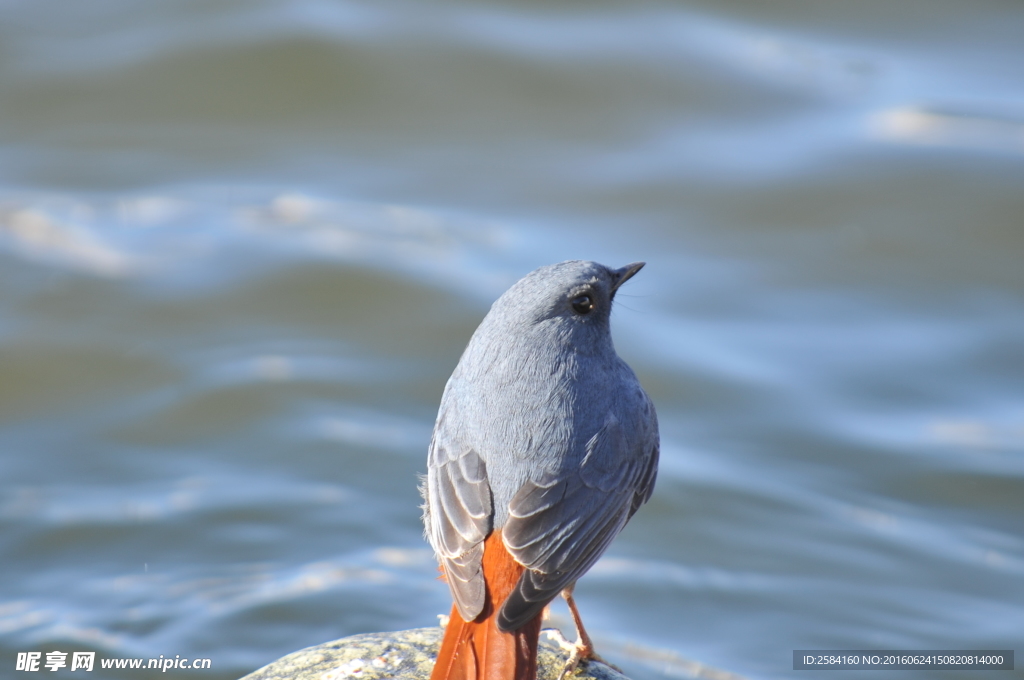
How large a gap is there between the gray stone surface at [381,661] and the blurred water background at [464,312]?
1380 millimetres

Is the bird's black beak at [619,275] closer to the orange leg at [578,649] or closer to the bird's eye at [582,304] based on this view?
the bird's eye at [582,304]

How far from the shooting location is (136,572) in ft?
21.3

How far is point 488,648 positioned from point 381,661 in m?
0.77

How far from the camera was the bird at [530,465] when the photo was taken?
376cm

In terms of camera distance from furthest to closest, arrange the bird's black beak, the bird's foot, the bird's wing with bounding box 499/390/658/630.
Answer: the bird's black beak < the bird's foot < the bird's wing with bounding box 499/390/658/630

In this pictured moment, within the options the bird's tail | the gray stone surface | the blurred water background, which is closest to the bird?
the bird's tail

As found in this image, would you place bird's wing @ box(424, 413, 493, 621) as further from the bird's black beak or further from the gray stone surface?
the bird's black beak

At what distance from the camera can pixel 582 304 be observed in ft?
14.9

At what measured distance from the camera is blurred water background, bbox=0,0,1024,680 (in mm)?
6543

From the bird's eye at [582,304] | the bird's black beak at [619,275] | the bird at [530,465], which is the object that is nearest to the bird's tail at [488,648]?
the bird at [530,465]

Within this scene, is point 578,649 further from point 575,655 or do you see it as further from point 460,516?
point 460,516

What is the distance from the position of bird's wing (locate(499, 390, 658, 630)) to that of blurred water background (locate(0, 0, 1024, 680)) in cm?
193

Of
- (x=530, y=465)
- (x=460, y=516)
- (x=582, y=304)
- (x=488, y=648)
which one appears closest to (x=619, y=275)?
(x=582, y=304)

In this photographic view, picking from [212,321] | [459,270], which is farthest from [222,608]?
[459,270]
